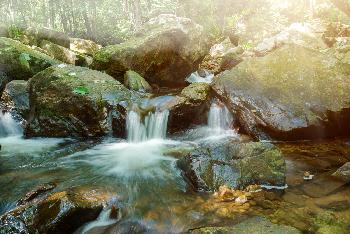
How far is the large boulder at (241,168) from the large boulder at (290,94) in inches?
94.0

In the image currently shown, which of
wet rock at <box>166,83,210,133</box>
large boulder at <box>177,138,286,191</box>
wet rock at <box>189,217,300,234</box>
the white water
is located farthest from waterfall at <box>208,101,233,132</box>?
the white water

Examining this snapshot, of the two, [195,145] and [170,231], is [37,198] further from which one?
[195,145]

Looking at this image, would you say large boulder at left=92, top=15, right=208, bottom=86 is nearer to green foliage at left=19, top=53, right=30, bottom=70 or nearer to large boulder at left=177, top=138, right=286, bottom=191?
green foliage at left=19, top=53, right=30, bottom=70

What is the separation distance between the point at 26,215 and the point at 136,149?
13.4ft

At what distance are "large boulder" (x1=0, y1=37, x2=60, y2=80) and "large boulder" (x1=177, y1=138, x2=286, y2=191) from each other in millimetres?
8000

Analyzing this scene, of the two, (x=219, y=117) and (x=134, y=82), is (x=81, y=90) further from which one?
(x=219, y=117)

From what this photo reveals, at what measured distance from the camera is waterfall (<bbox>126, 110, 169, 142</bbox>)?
349 inches

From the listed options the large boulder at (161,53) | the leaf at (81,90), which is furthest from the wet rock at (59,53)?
the leaf at (81,90)

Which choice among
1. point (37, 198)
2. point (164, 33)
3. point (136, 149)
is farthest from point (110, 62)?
point (37, 198)

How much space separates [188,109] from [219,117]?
87cm

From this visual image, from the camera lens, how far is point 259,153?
18.6 feet

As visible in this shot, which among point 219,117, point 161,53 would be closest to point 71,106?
point 219,117

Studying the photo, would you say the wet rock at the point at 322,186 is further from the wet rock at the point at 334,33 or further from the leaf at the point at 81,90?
the wet rock at the point at 334,33

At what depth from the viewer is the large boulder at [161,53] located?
11.7 metres
